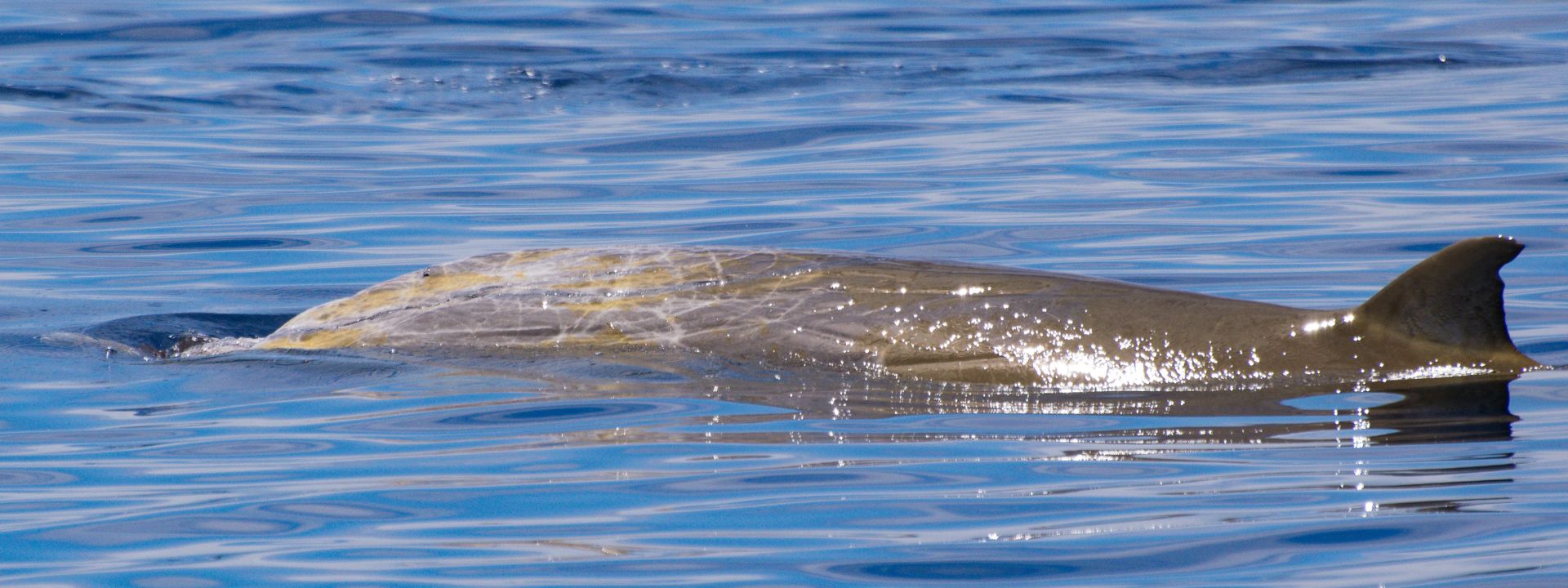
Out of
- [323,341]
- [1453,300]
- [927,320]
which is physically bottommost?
[323,341]

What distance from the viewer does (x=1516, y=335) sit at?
29.9 ft

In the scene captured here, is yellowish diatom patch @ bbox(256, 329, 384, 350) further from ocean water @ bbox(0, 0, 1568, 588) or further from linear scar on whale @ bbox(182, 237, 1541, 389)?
ocean water @ bbox(0, 0, 1568, 588)

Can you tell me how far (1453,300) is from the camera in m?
7.25

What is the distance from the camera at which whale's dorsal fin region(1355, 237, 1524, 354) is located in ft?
22.6

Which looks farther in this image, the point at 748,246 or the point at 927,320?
the point at 748,246

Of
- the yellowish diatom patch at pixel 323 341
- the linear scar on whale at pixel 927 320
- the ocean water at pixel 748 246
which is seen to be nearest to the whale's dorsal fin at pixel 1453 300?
the linear scar on whale at pixel 927 320

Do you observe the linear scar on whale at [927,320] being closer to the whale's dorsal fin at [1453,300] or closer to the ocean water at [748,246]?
the whale's dorsal fin at [1453,300]

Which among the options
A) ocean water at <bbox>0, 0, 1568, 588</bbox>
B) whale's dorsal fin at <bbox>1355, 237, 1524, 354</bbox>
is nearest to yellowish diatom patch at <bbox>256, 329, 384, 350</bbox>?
ocean water at <bbox>0, 0, 1568, 588</bbox>

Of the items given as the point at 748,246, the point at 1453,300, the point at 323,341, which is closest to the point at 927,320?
the point at 1453,300

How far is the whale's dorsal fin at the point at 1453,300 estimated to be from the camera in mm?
6902

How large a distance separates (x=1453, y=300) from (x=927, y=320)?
6.14 feet

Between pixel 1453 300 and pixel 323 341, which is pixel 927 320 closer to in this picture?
pixel 1453 300

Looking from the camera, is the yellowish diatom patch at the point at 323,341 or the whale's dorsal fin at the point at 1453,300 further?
the yellowish diatom patch at the point at 323,341

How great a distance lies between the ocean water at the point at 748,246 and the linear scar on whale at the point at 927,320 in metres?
0.23
